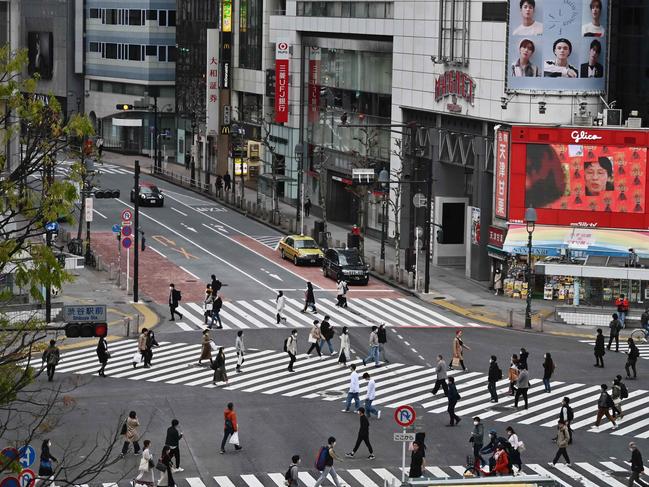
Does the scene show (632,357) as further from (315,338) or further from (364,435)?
(364,435)

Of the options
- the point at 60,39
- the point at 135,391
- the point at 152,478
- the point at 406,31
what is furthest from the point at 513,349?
the point at 60,39

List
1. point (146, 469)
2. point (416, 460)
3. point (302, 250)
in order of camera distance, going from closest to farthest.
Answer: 1. point (146, 469)
2. point (416, 460)
3. point (302, 250)

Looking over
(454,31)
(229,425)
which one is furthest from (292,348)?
(454,31)

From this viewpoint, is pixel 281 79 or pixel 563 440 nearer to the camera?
pixel 563 440

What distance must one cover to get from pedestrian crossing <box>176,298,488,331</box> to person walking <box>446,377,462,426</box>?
643 inches

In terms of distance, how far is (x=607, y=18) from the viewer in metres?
68.1

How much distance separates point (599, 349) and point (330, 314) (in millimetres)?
14530

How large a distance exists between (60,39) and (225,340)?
9125cm

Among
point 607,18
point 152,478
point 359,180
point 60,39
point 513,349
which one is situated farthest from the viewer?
point 60,39

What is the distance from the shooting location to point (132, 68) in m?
134

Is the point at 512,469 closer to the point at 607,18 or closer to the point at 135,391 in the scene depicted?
the point at 135,391

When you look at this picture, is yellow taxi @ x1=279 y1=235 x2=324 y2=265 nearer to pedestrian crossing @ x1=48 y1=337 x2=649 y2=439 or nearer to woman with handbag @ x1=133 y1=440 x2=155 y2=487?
pedestrian crossing @ x1=48 y1=337 x2=649 y2=439

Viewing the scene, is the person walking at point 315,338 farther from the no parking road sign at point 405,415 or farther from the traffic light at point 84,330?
the no parking road sign at point 405,415

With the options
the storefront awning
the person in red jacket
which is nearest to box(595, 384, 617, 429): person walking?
the person in red jacket
